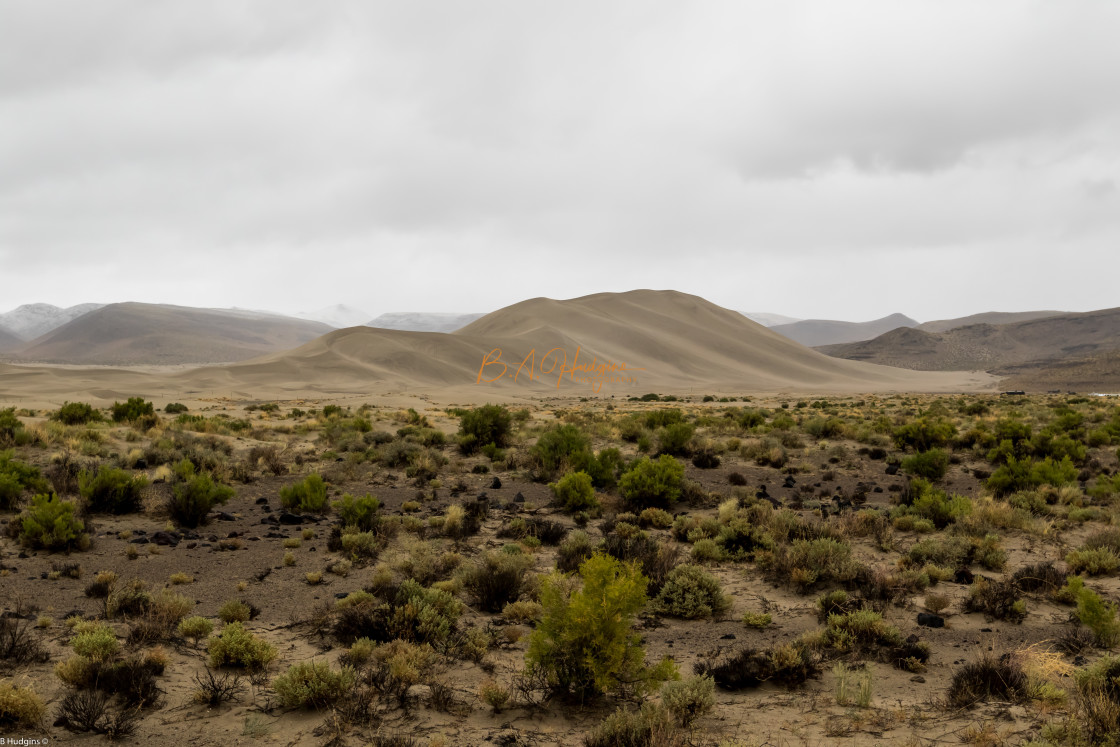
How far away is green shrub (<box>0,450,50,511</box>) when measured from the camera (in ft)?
36.0

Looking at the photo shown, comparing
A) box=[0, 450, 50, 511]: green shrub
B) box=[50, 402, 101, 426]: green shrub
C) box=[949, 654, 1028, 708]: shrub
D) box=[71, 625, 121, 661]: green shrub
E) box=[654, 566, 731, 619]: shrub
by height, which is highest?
box=[50, 402, 101, 426]: green shrub

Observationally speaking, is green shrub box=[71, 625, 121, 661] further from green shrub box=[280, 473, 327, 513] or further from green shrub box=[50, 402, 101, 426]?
green shrub box=[50, 402, 101, 426]

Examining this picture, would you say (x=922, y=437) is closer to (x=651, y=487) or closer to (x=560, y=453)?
(x=560, y=453)

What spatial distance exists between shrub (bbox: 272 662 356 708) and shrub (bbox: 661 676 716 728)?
8.24 feet

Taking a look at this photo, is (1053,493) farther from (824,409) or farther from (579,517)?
(824,409)

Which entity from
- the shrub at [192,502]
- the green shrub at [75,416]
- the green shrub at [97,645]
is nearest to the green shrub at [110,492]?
the shrub at [192,502]

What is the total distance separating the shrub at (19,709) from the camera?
4703 mm

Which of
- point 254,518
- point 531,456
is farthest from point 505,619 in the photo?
point 531,456

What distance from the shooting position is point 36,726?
15.6 ft

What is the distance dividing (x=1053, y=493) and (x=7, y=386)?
215ft

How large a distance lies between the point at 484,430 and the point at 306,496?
25.8 ft

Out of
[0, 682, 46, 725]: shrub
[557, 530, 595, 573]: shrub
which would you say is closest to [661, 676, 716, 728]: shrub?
[557, 530, 595, 573]: shrub

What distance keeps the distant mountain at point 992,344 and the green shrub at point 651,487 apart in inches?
5397

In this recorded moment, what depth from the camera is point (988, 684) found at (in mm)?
5332
